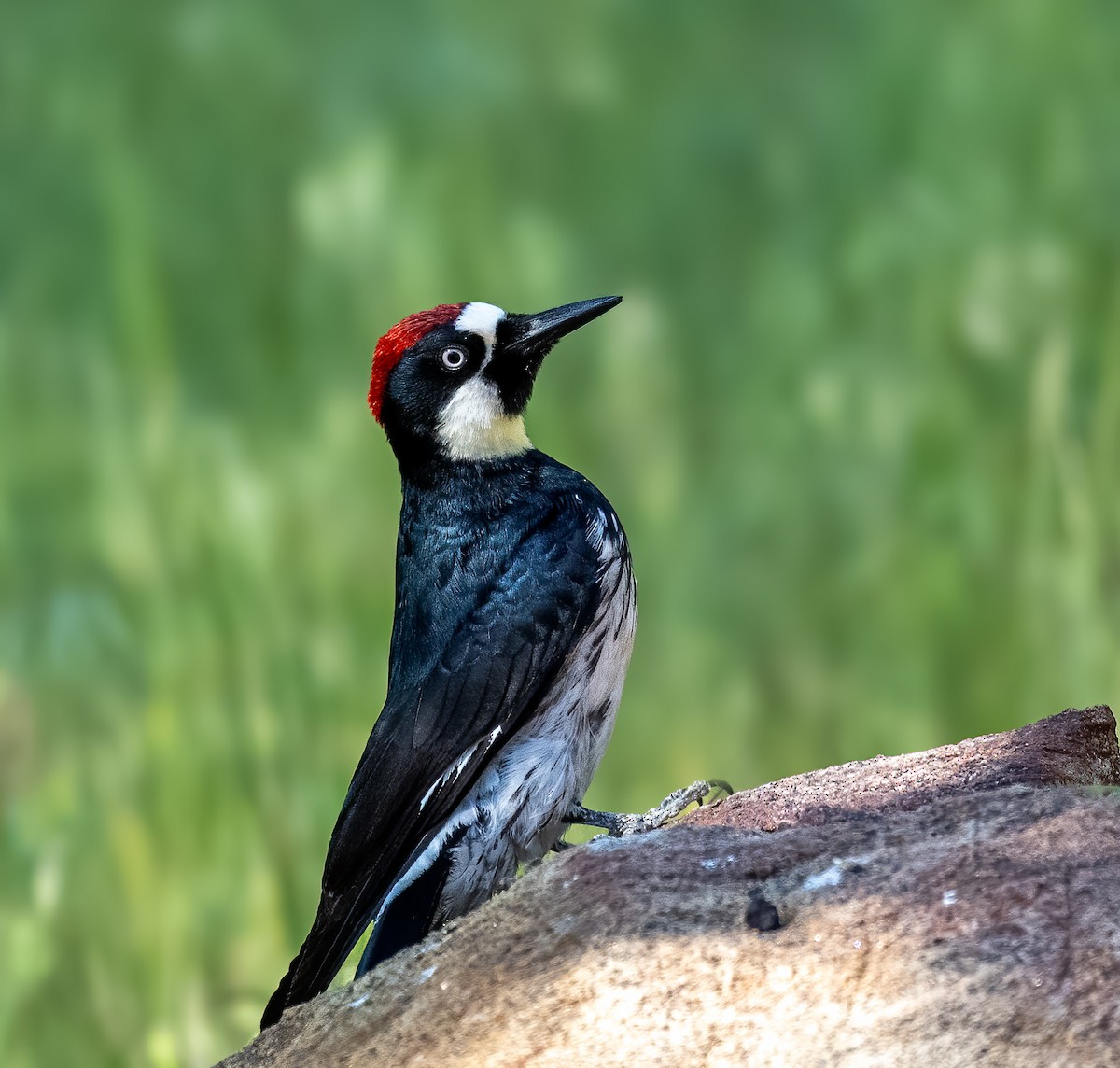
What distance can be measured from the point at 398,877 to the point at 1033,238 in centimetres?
322

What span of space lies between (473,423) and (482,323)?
209 millimetres

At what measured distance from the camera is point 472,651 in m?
2.84

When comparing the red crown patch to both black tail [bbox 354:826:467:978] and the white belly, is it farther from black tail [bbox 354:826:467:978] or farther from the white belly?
black tail [bbox 354:826:467:978]

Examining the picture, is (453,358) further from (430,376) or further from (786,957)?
(786,957)

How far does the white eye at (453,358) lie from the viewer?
3.11 metres

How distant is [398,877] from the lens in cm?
269

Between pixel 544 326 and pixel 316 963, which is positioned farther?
pixel 544 326

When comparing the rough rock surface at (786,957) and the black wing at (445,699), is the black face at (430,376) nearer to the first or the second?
the black wing at (445,699)

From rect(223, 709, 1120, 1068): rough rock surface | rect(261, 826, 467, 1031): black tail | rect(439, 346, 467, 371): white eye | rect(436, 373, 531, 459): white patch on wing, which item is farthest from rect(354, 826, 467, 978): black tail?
rect(439, 346, 467, 371): white eye

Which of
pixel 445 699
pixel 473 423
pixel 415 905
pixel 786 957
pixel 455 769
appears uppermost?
pixel 473 423

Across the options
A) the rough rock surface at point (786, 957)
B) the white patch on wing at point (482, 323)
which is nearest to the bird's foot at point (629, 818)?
the rough rock surface at point (786, 957)

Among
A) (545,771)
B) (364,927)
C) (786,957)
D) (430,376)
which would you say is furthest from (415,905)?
(430,376)

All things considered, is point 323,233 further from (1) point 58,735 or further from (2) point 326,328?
(1) point 58,735

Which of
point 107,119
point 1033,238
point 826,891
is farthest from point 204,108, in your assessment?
point 826,891
